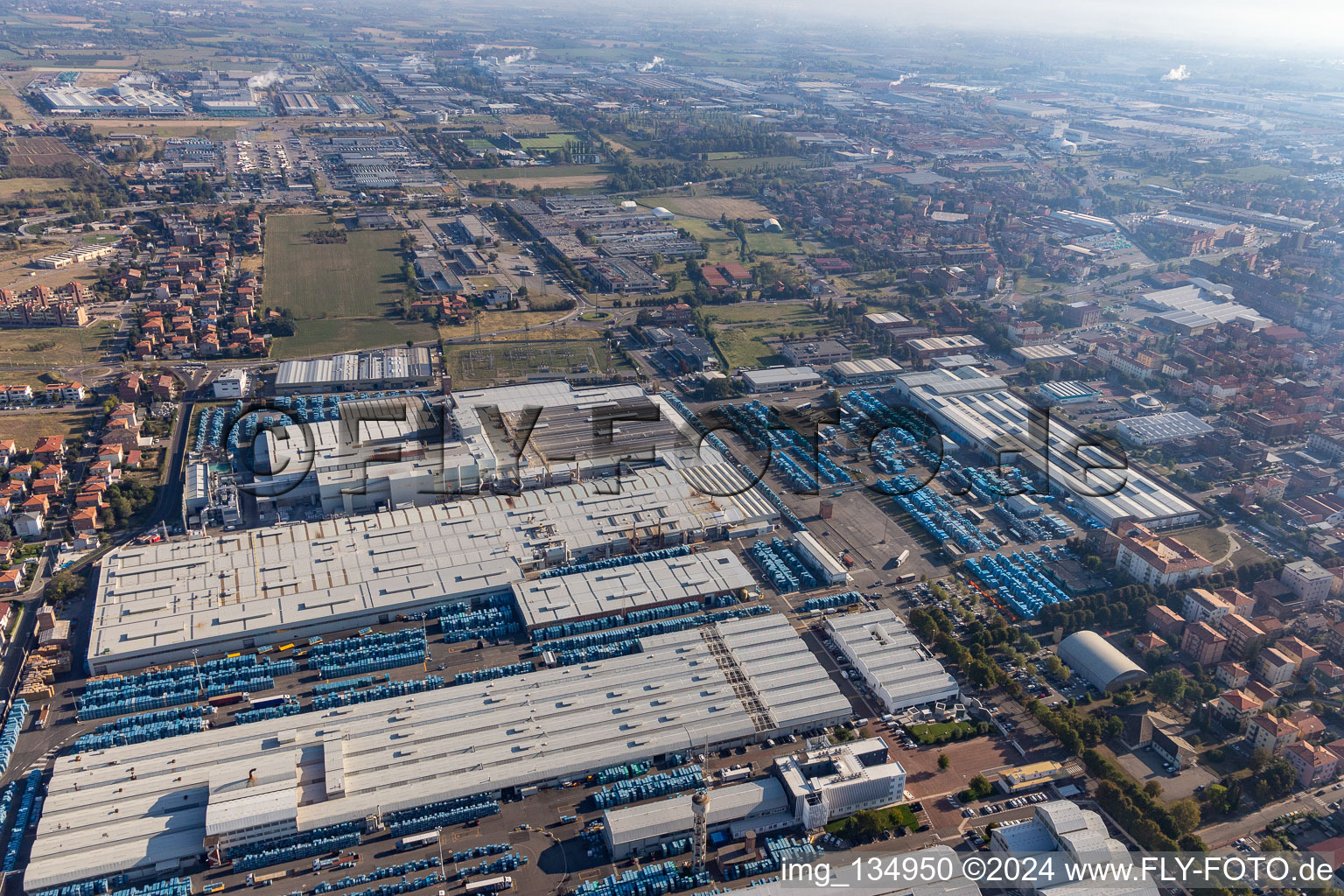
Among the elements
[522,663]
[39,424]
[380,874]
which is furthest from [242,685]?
[39,424]

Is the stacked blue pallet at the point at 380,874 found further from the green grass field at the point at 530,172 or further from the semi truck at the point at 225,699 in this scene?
the green grass field at the point at 530,172

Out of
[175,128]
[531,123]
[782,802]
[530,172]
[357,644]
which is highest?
[531,123]

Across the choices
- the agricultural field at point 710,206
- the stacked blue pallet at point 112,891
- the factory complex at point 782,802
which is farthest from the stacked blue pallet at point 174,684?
the agricultural field at point 710,206

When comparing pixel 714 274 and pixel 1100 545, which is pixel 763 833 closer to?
pixel 1100 545

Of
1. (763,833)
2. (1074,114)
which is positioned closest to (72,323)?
(763,833)

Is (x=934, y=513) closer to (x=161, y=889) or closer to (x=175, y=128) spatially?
(x=161, y=889)

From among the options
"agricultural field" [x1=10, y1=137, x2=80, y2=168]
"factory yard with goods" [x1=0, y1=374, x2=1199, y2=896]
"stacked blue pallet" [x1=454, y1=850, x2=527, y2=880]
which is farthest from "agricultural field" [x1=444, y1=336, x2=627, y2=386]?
"agricultural field" [x1=10, y1=137, x2=80, y2=168]
